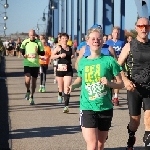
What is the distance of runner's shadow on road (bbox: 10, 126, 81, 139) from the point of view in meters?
9.28

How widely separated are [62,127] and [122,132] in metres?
1.17

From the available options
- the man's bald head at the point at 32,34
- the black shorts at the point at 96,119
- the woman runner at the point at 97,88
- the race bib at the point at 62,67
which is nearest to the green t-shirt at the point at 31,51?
the man's bald head at the point at 32,34

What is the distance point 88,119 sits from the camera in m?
6.12

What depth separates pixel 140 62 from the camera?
23.6 feet

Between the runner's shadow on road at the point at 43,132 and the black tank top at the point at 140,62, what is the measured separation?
2.53 metres

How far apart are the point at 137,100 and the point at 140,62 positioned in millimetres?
535

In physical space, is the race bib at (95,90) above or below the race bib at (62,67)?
above

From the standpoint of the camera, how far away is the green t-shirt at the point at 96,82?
6.16 m

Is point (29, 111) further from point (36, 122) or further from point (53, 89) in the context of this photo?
point (53, 89)

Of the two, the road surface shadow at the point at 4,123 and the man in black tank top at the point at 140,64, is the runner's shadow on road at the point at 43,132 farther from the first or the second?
the man in black tank top at the point at 140,64

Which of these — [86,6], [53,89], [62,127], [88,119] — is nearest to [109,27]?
[53,89]

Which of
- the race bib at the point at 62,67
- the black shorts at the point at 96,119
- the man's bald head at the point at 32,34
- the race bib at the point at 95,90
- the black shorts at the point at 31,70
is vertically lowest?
the black shorts at the point at 31,70

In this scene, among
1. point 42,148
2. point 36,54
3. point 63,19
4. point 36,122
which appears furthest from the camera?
point 63,19

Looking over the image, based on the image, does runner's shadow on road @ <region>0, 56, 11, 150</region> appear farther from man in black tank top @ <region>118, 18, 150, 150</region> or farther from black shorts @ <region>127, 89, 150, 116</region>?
man in black tank top @ <region>118, 18, 150, 150</region>
